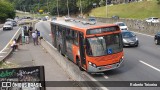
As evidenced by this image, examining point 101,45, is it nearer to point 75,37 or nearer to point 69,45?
point 75,37

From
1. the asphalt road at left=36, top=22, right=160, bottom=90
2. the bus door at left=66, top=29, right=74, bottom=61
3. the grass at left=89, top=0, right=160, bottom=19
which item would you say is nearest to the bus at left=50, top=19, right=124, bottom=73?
the asphalt road at left=36, top=22, right=160, bottom=90

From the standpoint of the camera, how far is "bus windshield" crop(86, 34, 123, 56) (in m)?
18.3

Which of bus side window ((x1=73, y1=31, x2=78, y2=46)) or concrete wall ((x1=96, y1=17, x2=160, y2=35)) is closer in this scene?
bus side window ((x1=73, y1=31, x2=78, y2=46))

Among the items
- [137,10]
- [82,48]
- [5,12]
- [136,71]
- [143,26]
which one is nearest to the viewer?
[82,48]

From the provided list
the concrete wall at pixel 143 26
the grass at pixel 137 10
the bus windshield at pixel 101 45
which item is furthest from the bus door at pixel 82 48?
the grass at pixel 137 10

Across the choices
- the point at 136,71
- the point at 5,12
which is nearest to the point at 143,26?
the point at 136,71

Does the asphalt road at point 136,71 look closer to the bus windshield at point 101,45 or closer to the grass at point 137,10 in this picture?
the bus windshield at point 101,45

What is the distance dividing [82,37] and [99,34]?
1.06 metres

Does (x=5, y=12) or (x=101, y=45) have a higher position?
(x=101, y=45)

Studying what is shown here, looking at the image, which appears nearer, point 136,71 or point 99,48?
point 99,48

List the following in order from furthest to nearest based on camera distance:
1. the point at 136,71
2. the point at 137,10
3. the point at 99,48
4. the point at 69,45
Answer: the point at 137,10, the point at 69,45, the point at 136,71, the point at 99,48

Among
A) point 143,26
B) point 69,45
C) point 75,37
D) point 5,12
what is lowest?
point 5,12

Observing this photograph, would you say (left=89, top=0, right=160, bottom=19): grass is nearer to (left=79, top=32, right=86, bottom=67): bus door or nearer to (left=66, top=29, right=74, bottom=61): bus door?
(left=66, top=29, right=74, bottom=61): bus door

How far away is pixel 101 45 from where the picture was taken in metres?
18.3
